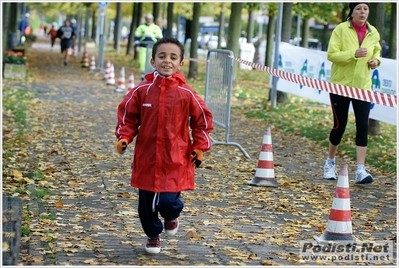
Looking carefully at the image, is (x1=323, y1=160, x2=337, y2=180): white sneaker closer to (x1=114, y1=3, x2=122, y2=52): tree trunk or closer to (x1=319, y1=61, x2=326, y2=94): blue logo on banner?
(x1=319, y1=61, x2=326, y2=94): blue logo on banner

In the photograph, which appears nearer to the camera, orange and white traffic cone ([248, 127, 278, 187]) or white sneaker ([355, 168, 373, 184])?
orange and white traffic cone ([248, 127, 278, 187])

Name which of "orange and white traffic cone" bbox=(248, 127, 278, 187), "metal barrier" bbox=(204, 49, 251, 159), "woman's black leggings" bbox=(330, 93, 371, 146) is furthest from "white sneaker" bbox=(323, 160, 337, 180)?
"metal barrier" bbox=(204, 49, 251, 159)

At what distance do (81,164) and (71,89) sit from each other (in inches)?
480

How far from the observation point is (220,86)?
39.7 feet

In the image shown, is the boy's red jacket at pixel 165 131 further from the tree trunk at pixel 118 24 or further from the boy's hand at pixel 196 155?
the tree trunk at pixel 118 24

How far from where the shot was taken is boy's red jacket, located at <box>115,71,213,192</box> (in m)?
5.87

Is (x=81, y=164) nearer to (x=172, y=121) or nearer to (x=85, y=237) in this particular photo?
(x=85, y=237)

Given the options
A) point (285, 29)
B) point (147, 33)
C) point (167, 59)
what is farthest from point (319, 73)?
point (167, 59)

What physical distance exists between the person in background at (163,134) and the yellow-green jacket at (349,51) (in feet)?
11.7

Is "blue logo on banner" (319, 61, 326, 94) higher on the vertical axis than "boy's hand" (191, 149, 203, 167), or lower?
higher

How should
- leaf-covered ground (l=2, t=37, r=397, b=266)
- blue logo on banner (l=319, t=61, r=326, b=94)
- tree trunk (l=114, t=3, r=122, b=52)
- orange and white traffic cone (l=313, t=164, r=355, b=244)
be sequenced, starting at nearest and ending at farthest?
leaf-covered ground (l=2, t=37, r=397, b=266)
orange and white traffic cone (l=313, t=164, r=355, b=244)
blue logo on banner (l=319, t=61, r=326, b=94)
tree trunk (l=114, t=3, r=122, b=52)

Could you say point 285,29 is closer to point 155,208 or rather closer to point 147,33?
point 147,33

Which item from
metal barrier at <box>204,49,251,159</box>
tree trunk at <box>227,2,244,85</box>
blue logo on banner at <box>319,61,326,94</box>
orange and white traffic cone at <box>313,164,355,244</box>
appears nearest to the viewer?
orange and white traffic cone at <box>313,164,355,244</box>

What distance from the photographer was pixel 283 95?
65.5ft
